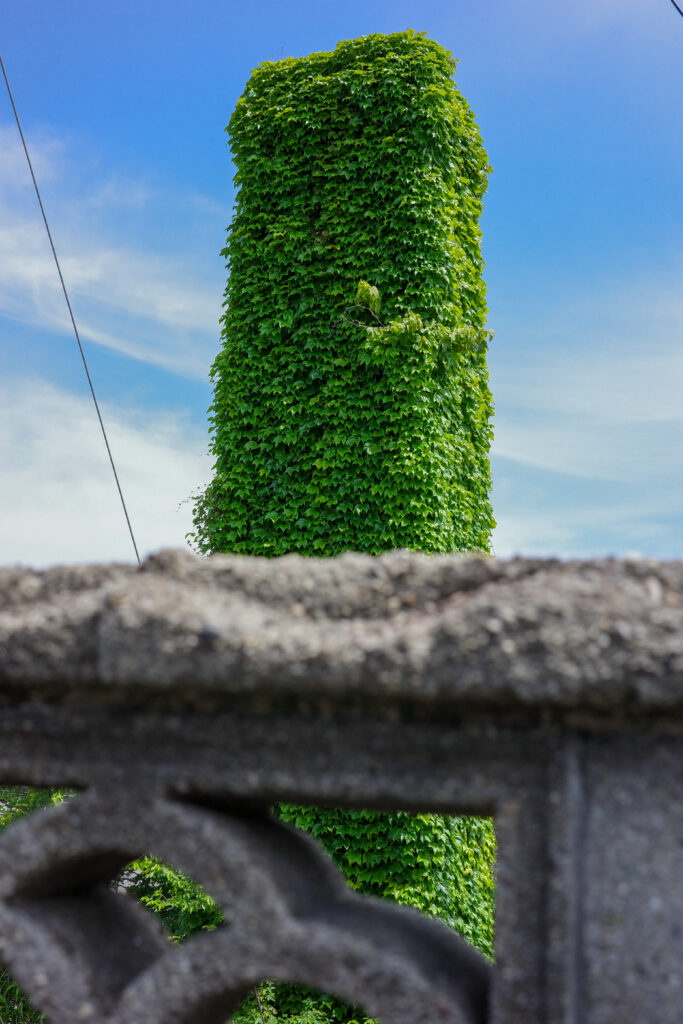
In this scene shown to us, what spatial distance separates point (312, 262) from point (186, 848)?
6469mm

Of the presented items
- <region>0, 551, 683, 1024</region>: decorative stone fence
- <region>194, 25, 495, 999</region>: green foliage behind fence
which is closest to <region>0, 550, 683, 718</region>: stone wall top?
<region>0, 551, 683, 1024</region>: decorative stone fence

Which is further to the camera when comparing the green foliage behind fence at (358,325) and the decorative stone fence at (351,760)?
the green foliage behind fence at (358,325)

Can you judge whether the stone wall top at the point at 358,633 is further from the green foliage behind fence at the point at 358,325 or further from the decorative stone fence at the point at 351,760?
the green foliage behind fence at the point at 358,325

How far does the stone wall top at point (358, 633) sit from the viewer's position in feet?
4.05

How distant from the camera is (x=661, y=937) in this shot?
→ 128 centimetres

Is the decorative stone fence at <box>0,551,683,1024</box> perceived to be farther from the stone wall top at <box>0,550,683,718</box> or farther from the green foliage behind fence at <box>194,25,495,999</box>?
the green foliage behind fence at <box>194,25,495,999</box>

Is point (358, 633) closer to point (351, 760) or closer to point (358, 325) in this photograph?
point (351, 760)

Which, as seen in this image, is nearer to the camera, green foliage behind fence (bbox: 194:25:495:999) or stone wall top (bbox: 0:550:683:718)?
stone wall top (bbox: 0:550:683:718)

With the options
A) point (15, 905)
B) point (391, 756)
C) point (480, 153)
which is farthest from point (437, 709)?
point (480, 153)

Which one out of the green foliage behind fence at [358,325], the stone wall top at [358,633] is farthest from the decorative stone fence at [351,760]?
the green foliage behind fence at [358,325]

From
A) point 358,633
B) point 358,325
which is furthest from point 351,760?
point 358,325

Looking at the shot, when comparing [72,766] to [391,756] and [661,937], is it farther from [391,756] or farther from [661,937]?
[661,937]

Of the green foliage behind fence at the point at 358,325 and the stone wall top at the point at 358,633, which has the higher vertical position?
the green foliage behind fence at the point at 358,325

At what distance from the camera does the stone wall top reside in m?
1.23
